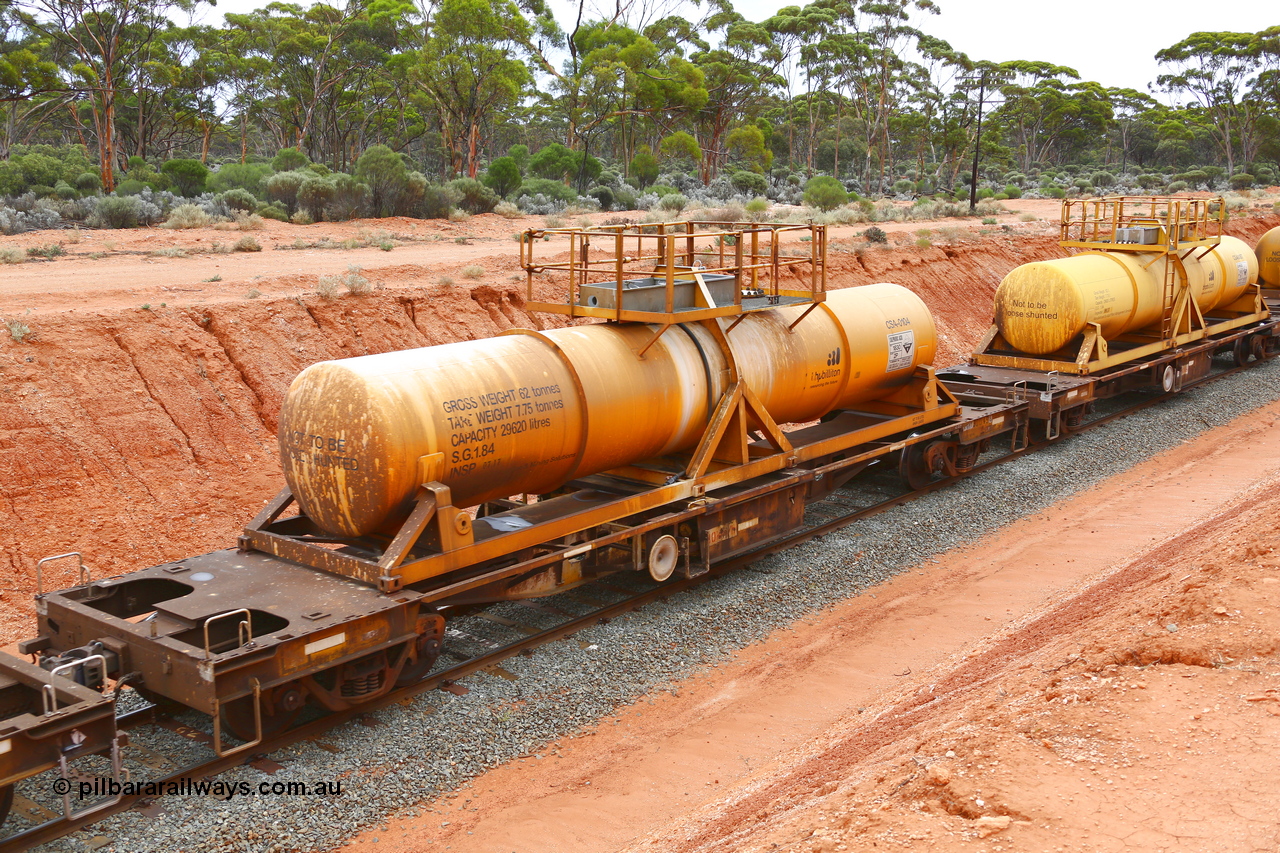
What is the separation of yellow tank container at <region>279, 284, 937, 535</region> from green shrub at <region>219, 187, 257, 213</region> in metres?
20.8

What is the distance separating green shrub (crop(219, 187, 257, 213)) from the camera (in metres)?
28.5

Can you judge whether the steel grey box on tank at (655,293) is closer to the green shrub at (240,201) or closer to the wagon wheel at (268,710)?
the wagon wheel at (268,710)

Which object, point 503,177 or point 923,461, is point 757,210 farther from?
point 923,461

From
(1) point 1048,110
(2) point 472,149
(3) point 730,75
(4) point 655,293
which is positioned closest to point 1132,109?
(1) point 1048,110

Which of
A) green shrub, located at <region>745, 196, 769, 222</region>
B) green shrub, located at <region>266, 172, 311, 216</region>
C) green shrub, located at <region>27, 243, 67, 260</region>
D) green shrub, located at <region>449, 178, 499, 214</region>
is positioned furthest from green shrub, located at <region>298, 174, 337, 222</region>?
green shrub, located at <region>745, 196, 769, 222</region>

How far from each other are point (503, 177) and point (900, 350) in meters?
26.1

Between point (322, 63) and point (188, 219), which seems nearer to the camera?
point (188, 219)

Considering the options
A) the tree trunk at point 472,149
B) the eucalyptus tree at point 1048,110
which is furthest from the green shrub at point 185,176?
the eucalyptus tree at point 1048,110

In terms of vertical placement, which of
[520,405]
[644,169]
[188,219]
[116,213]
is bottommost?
[520,405]

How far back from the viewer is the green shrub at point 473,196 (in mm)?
32625

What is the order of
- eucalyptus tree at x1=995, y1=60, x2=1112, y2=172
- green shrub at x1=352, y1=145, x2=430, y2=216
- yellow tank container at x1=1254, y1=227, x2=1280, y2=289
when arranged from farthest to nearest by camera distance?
eucalyptus tree at x1=995, y1=60, x2=1112, y2=172
green shrub at x1=352, y1=145, x2=430, y2=216
yellow tank container at x1=1254, y1=227, x2=1280, y2=289

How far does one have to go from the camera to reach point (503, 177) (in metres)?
36.9

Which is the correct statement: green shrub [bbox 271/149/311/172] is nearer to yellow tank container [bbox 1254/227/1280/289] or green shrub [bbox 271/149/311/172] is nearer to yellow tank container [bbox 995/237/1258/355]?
yellow tank container [bbox 995/237/1258/355]

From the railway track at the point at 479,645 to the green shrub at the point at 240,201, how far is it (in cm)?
2020
